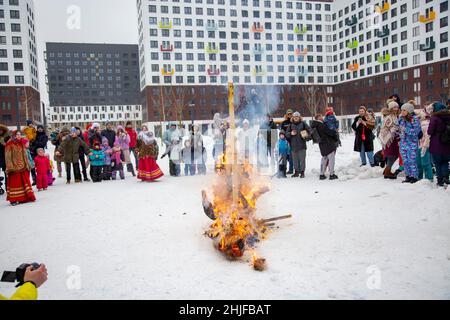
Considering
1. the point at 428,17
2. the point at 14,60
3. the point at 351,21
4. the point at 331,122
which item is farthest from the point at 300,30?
the point at 331,122

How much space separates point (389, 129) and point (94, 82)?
12611cm

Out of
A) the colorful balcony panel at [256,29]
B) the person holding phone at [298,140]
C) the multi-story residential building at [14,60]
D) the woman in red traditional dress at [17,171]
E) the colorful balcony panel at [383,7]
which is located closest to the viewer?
the woman in red traditional dress at [17,171]

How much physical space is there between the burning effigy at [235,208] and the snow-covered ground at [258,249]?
0.17m

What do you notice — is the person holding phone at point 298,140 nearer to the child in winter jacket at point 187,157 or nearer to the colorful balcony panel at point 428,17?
the child in winter jacket at point 187,157

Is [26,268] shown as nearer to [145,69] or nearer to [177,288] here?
[177,288]

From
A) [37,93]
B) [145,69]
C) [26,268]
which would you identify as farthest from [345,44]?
[26,268]

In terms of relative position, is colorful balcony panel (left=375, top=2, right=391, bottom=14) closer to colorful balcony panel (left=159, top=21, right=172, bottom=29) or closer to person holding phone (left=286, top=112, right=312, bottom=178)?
colorful balcony panel (left=159, top=21, right=172, bottom=29)

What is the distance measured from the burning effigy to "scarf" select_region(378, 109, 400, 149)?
17.0 feet

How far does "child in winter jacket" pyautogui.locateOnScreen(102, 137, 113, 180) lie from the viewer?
12453mm

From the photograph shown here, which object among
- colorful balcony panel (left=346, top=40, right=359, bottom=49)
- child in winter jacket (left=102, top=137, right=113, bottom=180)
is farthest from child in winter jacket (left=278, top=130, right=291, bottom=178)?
colorful balcony panel (left=346, top=40, right=359, bottom=49)

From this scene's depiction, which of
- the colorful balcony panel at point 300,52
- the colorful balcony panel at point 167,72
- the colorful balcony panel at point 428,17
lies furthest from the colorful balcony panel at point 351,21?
the colorful balcony panel at point 167,72

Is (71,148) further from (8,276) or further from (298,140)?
(8,276)

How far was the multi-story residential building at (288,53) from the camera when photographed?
60.8m
